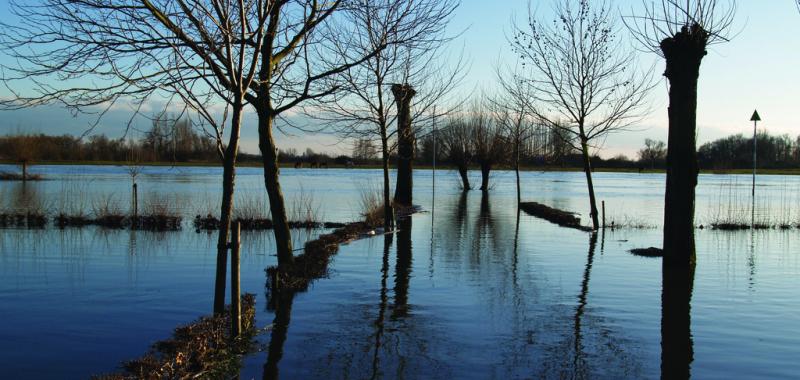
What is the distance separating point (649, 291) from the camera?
11.5 meters

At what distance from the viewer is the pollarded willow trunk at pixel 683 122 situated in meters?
13.5

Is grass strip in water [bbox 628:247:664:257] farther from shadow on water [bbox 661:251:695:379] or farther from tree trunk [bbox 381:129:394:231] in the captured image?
tree trunk [bbox 381:129:394:231]

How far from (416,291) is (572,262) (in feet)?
16.2

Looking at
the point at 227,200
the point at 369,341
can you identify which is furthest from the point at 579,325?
the point at 227,200

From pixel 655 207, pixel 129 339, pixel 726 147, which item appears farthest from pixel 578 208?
pixel 726 147

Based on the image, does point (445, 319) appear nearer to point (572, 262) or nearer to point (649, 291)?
point (649, 291)

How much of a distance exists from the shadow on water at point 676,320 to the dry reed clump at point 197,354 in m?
4.33

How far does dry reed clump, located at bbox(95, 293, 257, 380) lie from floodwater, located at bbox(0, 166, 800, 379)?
24cm

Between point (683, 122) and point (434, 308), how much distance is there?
690 cm

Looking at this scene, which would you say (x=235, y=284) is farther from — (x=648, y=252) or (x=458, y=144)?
(x=458, y=144)

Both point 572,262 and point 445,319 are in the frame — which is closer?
point 445,319

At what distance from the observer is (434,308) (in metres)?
9.95

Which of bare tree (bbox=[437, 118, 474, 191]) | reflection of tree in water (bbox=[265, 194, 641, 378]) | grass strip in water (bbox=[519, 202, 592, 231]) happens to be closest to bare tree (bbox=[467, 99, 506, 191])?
bare tree (bbox=[437, 118, 474, 191])

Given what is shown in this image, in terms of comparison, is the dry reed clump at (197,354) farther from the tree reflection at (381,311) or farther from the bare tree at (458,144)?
the bare tree at (458,144)
